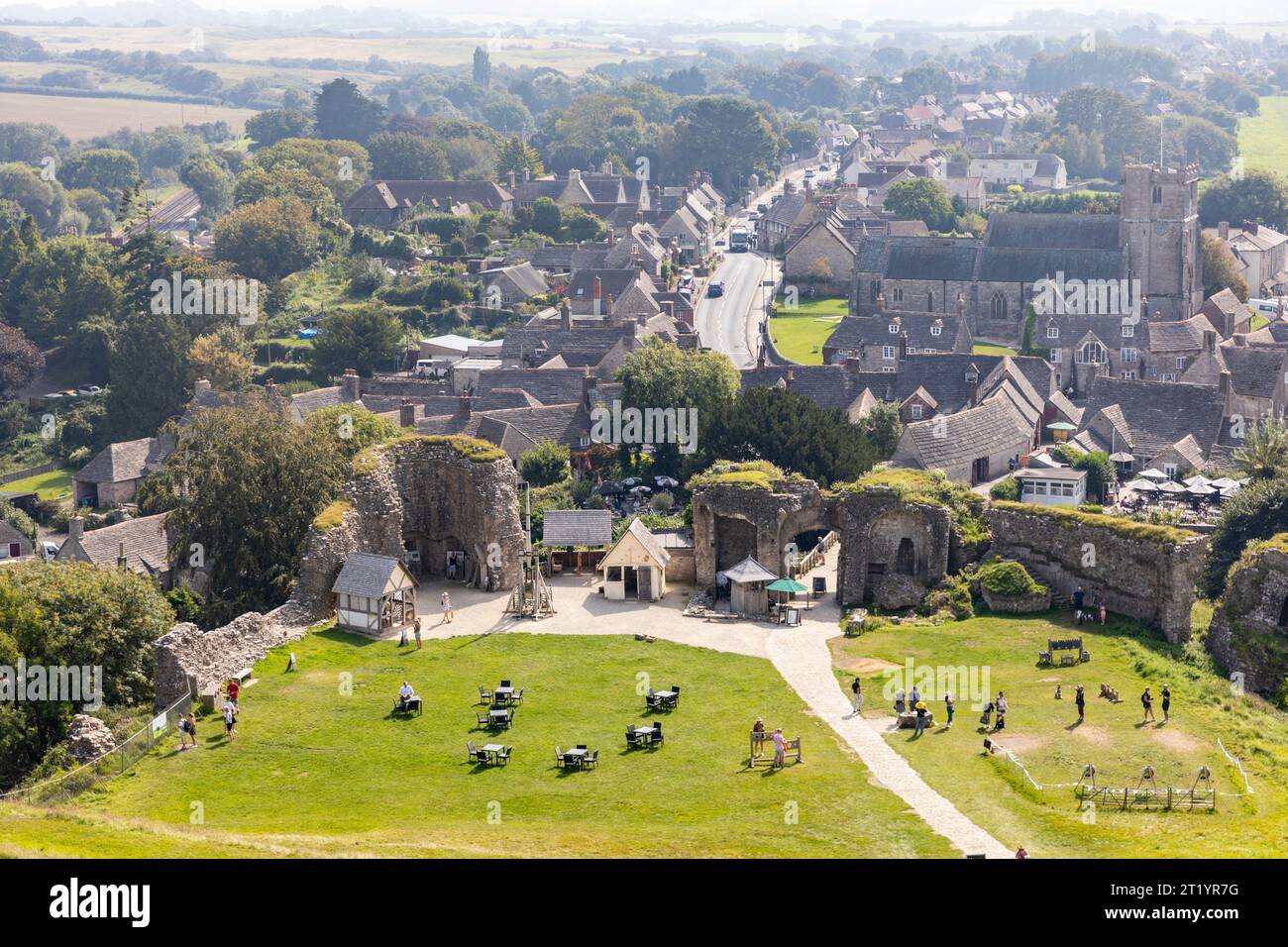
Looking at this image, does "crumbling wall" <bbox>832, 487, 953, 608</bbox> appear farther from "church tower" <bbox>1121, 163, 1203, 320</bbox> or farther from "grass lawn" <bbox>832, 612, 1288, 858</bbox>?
"church tower" <bbox>1121, 163, 1203, 320</bbox>

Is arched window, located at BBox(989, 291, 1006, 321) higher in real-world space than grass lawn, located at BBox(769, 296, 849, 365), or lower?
higher

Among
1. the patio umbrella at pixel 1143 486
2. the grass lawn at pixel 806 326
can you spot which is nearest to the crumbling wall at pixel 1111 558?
the patio umbrella at pixel 1143 486

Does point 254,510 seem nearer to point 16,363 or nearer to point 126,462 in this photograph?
point 126,462

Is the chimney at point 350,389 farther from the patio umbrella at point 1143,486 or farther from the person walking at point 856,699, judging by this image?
the person walking at point 856,699

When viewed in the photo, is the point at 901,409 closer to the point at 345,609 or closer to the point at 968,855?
the point at 345,609
